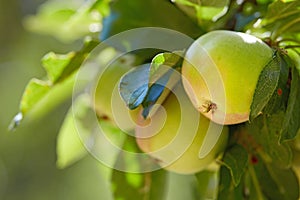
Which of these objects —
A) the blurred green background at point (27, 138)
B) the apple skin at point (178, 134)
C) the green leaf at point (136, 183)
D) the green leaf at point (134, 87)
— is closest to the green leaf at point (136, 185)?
the green leaf at point (136, 183)

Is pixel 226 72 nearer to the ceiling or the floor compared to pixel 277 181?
nearer to the ceiling

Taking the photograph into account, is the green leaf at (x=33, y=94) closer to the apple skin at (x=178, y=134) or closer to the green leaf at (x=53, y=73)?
the green leaf at (x=53, y=73)

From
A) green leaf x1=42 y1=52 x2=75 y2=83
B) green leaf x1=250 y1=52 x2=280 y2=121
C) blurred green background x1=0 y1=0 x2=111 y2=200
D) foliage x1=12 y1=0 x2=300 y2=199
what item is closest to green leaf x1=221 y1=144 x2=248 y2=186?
foliage x1=12 y1=0 x2=300 y2=199

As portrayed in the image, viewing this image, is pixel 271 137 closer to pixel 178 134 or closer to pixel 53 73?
pixel 178 134

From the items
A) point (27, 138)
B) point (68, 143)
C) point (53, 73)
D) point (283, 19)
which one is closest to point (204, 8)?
point (283, 19)

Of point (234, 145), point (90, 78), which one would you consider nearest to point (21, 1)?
point (90, 78)
